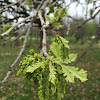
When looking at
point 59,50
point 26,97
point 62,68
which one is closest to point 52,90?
point 62,68

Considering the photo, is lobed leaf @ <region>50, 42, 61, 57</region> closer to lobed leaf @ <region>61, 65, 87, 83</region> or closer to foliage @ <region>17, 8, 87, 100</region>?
foliage @ <region>17, 8, 87, 100</region>

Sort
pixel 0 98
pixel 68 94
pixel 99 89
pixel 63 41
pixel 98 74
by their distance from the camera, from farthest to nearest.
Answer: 1. pixel 98 74
2. pixel 99 89
3. pixel 68 94
4. pixel 0 98
5. pixel 63 41

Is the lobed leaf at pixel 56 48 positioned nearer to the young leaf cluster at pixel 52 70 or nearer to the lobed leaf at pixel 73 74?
the young leaf cluster at pixel 52 70

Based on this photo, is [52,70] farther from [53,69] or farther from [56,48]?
[56,48]

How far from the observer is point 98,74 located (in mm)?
8008

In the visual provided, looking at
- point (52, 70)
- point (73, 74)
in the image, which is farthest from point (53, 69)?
point (73, 74)

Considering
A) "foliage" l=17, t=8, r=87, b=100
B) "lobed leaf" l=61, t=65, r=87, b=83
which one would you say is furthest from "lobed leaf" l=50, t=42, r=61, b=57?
"lobed leaf" l=61, t=65, r=87, b=83

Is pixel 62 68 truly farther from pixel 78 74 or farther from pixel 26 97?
pixel 26 97

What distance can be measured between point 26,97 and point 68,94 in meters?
2.05

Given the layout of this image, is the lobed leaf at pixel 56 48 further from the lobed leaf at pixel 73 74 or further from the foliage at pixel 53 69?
the lobed leaf at pixel 73 74

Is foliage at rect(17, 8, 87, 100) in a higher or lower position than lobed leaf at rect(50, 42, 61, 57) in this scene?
lower

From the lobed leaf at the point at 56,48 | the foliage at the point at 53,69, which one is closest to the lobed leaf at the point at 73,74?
the foliage at the point at 53,69

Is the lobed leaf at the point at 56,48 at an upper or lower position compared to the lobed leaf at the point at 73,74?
upper

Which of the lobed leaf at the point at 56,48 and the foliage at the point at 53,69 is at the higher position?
the lobed leaf at the point at 56,48
